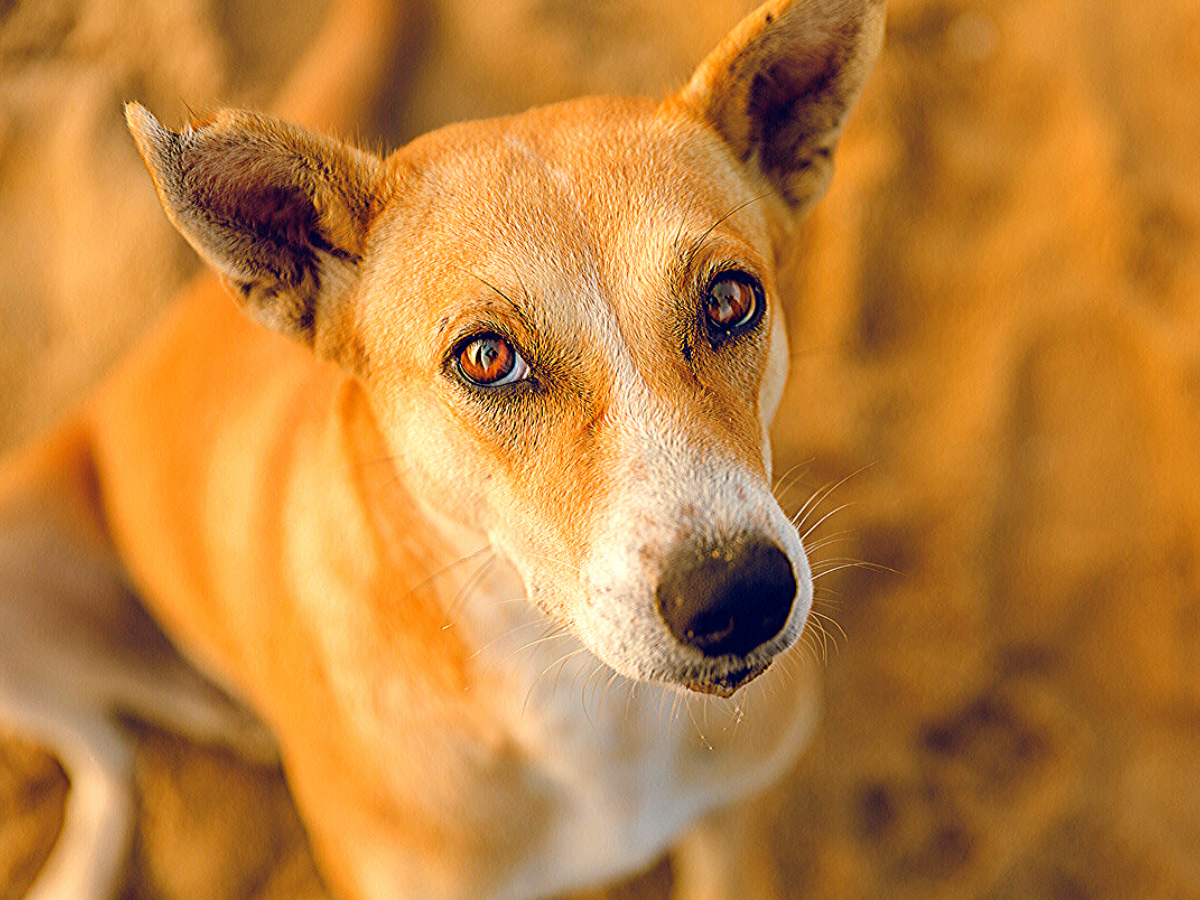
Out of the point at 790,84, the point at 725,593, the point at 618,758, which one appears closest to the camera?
the point at 725,593

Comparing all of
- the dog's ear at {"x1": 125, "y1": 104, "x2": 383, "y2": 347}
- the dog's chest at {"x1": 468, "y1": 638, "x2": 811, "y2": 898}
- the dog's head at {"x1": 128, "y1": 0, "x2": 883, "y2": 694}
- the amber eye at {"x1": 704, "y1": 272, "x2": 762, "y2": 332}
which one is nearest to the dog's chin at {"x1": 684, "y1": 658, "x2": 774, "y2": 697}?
the dog's head at {"x1": 128, "y1": 0, "x2": 883, "y2": 694}

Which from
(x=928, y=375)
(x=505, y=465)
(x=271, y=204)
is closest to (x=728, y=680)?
(x=505, y=465)

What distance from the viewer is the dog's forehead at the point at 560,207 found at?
1.27m

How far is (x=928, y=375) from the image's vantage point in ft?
8.87

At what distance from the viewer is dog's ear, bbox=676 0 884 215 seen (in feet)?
4.49

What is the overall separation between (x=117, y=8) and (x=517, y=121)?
236 centimetres

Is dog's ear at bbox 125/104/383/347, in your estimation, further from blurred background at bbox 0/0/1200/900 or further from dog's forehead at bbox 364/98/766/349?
blurred background at bbox 0/0/1200/900

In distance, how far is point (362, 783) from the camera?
1.66 meters

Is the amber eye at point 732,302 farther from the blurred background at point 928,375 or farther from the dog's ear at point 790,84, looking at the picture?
the blurred background at point 928,375

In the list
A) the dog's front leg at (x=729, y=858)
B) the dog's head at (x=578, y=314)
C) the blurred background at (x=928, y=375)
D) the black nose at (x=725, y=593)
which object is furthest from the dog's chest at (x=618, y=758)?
the blurred background at (x=928, y=375)

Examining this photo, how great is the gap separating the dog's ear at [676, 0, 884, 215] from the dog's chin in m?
0.80

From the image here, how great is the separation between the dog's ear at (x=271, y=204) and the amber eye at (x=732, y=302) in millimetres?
509

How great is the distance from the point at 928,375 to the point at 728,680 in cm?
171

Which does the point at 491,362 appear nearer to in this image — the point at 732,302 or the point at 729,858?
the point at 732,302
